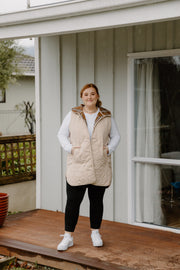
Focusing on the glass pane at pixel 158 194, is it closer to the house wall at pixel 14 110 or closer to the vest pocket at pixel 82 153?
the vest pocket at pixel 82 153

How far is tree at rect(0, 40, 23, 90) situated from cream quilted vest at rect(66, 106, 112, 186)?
10.3m

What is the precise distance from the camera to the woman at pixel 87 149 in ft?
13.7

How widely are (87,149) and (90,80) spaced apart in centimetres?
172

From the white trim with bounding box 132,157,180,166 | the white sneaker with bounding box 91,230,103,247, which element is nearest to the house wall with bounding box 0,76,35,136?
the white trim with bounding box 132,157,180,166

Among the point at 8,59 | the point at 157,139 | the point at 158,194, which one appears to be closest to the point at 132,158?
the point at 157,139

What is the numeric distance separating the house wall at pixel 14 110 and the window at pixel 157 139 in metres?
13.0

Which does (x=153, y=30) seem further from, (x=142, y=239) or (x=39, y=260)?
(x=39, y=260)

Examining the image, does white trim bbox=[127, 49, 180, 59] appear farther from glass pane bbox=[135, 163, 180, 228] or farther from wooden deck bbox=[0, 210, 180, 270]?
wooden deck bbox=[0, 210, 180, 270]

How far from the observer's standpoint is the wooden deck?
13.3ft

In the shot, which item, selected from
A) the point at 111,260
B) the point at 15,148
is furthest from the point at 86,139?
the point at 15,148

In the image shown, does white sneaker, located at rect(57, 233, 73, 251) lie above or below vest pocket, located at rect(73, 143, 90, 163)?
below

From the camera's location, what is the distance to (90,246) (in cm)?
447

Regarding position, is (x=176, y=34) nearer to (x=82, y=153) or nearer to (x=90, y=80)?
(x=90, y=80)

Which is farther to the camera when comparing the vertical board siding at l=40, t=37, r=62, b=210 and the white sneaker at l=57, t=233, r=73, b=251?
the vertical board siding at l=40, t=37, r=62, b=210
